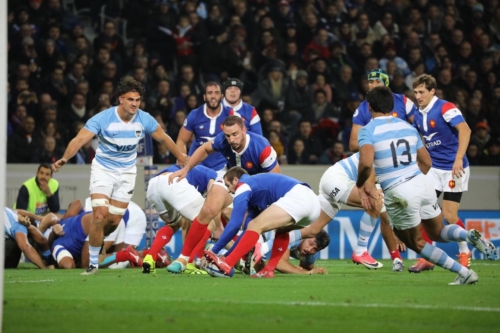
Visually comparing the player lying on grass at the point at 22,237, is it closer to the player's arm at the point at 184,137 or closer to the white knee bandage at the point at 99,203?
the player's arm at the point at 184,137

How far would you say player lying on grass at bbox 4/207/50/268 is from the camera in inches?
512

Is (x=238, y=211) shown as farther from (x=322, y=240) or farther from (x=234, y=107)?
(x=234, y=107)

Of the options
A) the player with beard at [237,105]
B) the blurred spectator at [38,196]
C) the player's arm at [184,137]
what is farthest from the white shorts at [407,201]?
the blurred spectator at [38,196]

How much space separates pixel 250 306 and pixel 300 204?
10.1 ft

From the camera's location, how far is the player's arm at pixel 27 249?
1298 cm

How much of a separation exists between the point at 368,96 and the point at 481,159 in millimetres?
9223

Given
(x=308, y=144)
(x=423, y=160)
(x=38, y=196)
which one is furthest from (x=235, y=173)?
(x=308, y=144)

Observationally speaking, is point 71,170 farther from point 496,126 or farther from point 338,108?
point 496,126

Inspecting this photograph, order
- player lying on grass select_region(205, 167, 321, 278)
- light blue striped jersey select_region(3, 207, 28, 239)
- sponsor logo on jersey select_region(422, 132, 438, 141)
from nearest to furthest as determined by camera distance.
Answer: player lying on grass select_region(205, 167, 321, 278), sponsor logo on jersey select_region(422, 132, 438, 141), light blue striped jersey select_region(3, 207, 28, 239)

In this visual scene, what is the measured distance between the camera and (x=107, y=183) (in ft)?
35.7

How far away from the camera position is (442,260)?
8.31m

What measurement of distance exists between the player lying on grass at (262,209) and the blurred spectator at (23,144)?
7043 millimetres

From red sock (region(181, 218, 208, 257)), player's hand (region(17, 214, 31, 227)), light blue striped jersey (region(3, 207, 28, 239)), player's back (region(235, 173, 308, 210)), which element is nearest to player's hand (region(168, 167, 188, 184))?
red sock (region(181, 218, 208, 257))

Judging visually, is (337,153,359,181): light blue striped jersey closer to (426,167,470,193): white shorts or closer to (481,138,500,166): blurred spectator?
(426,167,470,193): white shorts
